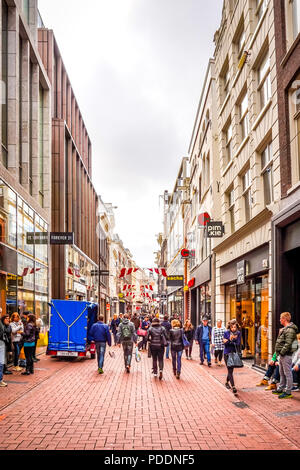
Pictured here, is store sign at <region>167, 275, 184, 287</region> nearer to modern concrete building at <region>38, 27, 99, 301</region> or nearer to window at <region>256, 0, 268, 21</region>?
modern concrete building at <region>38, 27, 99, 301</region>

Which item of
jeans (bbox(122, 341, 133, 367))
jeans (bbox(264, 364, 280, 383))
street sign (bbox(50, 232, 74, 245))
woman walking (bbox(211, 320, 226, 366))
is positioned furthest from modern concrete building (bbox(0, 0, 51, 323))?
jeans (bbox(264, 364, 280, 383))

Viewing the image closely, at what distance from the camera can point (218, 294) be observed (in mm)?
24203

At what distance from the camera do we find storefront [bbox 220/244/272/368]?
15.5m

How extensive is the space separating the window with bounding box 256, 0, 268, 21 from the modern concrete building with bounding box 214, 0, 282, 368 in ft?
0.10

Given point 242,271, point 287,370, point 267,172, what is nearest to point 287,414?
point 287,370

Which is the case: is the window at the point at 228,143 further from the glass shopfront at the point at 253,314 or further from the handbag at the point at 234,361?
the handbag at the point at 234,361

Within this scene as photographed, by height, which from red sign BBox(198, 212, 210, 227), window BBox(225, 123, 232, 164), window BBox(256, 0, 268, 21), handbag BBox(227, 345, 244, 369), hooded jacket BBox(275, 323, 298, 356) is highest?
window BBox(256, 0, 268, 21)

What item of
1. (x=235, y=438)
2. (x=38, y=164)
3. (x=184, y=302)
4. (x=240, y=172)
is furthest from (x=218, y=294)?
(x=184, y=302)

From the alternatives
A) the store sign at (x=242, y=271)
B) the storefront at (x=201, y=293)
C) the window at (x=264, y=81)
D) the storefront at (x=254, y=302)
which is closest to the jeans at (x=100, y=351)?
the storefront at (x=254, y=302)

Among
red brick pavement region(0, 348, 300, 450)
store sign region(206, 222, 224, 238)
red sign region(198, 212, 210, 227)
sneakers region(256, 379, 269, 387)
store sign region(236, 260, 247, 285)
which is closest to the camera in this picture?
red brick pavement region(0, 348, 300, 450)

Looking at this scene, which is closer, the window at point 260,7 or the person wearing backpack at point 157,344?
the person wearing backpack at point 157,344

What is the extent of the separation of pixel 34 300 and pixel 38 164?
649cm

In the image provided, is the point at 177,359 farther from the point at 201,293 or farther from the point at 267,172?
the point at 201,293

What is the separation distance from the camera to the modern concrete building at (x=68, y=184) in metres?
32.5
